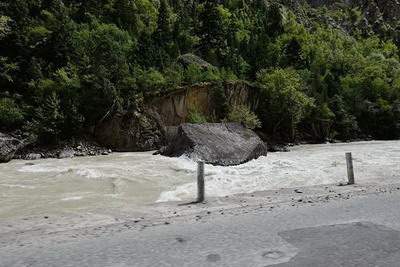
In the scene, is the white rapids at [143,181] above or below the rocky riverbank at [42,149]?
below

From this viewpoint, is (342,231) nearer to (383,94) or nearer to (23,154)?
(23,154)

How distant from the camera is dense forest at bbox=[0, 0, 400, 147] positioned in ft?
121

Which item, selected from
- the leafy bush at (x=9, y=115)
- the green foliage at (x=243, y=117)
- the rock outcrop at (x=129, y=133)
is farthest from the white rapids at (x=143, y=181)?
the green foliage at (x=243, y=117)

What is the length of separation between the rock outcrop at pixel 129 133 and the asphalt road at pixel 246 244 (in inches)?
1056

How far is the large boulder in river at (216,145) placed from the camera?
24578 millimetres

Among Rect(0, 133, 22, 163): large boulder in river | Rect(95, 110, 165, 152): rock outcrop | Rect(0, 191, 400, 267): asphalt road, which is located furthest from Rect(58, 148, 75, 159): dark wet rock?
Rect(0, 191, 400, 267): asphalt road

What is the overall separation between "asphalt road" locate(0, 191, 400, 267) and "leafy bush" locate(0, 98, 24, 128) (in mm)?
28748

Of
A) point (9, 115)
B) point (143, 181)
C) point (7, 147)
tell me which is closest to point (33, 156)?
point (7, 147)

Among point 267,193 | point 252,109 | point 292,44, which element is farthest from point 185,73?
point 267,193

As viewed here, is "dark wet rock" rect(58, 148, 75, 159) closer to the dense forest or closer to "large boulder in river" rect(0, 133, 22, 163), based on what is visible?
the dense forest

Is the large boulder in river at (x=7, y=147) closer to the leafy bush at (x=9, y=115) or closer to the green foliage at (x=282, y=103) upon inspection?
the leafy bush at (x=9, y=115)

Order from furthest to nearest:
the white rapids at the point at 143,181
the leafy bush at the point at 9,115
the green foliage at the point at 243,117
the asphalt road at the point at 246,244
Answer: the green foliage at the point at 243,117
the leafy bush at the point at 9,115
the white rapids at the point at 143,181
the asphalt road at the point at 246,244

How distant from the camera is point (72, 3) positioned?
187 ft

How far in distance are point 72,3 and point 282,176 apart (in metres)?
47.5
